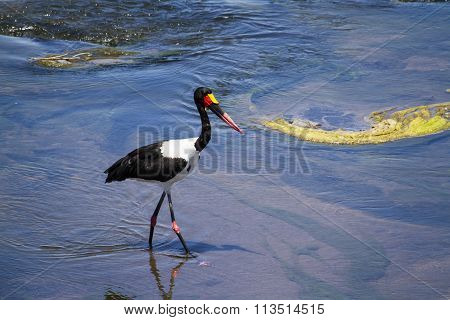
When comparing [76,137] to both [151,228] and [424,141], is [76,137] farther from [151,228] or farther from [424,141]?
[424,141]

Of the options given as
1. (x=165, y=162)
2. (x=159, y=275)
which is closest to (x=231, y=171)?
(x=165, y=162)

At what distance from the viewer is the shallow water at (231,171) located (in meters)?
5.64

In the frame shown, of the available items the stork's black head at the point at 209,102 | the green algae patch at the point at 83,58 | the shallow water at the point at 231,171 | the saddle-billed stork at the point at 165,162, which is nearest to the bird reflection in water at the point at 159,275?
the shallow water at the point at 231,171

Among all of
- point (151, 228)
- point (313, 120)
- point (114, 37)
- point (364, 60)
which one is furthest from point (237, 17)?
point (151, 228)

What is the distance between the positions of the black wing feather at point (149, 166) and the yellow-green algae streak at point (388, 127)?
276 cm

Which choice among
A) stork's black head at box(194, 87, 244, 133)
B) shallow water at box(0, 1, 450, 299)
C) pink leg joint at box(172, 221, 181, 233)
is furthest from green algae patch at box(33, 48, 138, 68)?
pink leg joint at box(172, 221, 181, 233)

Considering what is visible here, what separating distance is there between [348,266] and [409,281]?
1.65 ft

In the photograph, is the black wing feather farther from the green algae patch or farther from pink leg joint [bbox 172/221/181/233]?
the green algae patch

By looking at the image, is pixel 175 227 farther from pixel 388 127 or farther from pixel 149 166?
pixel 388 127

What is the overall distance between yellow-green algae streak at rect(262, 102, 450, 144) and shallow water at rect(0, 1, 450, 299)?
0.18 m

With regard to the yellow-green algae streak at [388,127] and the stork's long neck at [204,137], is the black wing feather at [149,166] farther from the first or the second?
the yellow-green algae streak at [388,127]

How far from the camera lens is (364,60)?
37.9 feet

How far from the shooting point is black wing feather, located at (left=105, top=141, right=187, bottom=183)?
610cm

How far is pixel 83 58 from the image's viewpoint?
11.4 m
